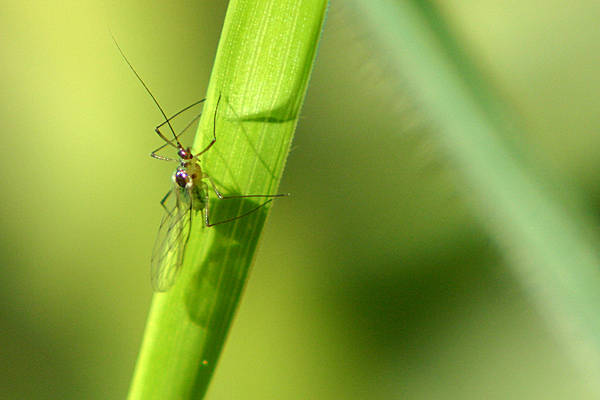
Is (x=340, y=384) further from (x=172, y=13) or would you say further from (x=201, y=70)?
(x=172, y=13)

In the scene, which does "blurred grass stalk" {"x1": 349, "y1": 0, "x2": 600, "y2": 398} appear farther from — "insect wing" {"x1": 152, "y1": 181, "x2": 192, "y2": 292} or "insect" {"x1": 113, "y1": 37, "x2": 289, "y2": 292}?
"insect wing" {"x1": 152, "y1": 181, "x2": 192, "y2": 292}

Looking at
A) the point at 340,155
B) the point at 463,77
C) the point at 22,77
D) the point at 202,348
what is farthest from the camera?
the point at 340,155

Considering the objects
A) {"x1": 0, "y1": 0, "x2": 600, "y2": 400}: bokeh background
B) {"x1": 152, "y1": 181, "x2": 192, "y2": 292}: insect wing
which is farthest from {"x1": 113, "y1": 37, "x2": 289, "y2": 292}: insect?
{"x1": 0, "y1": 0, "x2": 600, "y2": 400}: bokeh background

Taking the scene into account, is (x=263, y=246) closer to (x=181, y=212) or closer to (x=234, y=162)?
(x=181, y=212)

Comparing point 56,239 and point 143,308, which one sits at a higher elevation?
point 56,239

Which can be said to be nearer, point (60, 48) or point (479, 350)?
point (60, 48)

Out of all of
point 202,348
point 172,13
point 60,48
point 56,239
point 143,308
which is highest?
point 172,13

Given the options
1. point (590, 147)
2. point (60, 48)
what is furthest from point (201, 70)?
point (590, 147)

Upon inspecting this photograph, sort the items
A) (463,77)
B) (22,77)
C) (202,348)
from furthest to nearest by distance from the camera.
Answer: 1. (22,77)
2. (463,77)
3. (202,348)
